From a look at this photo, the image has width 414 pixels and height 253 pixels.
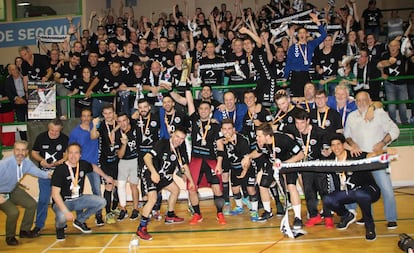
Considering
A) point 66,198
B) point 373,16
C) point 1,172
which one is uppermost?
point 373,16

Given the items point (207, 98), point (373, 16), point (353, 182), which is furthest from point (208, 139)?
point (373, 16)

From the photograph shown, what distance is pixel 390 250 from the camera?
19.3ft

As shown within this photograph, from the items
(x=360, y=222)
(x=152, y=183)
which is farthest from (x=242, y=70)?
(x=360, y=222)

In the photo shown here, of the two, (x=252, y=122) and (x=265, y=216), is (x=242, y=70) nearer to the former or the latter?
(x=252, y=122)

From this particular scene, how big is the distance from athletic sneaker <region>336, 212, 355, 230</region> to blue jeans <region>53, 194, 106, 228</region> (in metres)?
3.75

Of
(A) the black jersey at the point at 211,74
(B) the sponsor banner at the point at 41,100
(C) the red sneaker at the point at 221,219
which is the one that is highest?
(A) the black jersey at the point at 211,74

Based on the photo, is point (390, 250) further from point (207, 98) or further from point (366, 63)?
point (366, 63)

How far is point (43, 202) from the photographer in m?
7.83

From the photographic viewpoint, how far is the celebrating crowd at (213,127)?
716 centimetres

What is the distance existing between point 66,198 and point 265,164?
327cm

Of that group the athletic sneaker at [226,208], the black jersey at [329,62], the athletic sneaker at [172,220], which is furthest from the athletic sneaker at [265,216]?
the black jersey at [329,62]

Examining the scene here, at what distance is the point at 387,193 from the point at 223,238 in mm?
2497

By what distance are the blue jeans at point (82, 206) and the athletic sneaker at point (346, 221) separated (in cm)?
375

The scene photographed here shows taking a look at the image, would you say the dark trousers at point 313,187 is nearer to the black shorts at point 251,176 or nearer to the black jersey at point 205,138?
the black shorts at point 251,176
